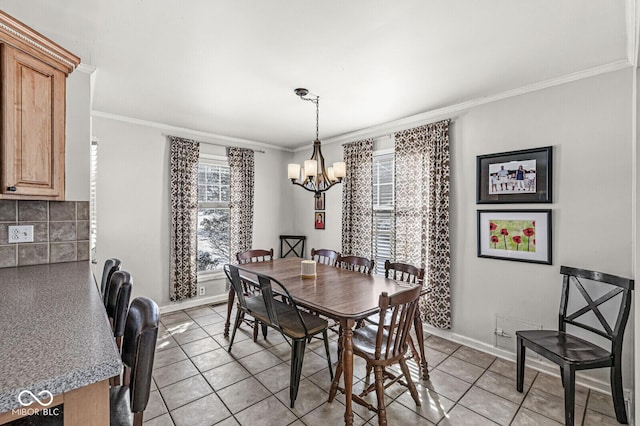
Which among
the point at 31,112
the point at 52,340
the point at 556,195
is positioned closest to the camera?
the point at 52,340

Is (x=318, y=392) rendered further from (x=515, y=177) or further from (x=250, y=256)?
(x=515, y=177)

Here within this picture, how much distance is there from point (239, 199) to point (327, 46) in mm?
3172

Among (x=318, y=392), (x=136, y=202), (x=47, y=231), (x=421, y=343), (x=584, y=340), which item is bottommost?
(x=318, y=392)

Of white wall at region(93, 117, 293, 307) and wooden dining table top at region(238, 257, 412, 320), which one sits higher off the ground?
white wall at region(93, 117, 293, 307)

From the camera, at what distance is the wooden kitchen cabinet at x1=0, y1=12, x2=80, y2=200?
1.69 metres

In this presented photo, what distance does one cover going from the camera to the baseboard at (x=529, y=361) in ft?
7.84

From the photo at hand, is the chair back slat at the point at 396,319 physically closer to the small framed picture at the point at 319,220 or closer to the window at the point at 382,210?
the window at the point at 382,210

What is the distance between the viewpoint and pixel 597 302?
2.29 m

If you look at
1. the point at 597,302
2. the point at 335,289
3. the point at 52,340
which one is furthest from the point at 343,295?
the point at 597,302

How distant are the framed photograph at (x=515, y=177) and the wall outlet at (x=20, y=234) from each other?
12.8ft

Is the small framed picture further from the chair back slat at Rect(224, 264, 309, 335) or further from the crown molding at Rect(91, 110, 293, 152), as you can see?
the chair back slat at Rect(224, 264, 309, 335)

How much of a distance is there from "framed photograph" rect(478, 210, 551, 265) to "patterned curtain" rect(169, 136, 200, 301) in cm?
370

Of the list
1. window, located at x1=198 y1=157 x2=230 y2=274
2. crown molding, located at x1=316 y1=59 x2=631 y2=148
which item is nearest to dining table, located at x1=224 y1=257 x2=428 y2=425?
window, located at x1=198 y1=157 x2=230 y2=274

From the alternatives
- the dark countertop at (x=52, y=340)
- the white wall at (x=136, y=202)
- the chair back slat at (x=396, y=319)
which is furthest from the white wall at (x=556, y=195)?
the white wall at (x=136, y=202)
